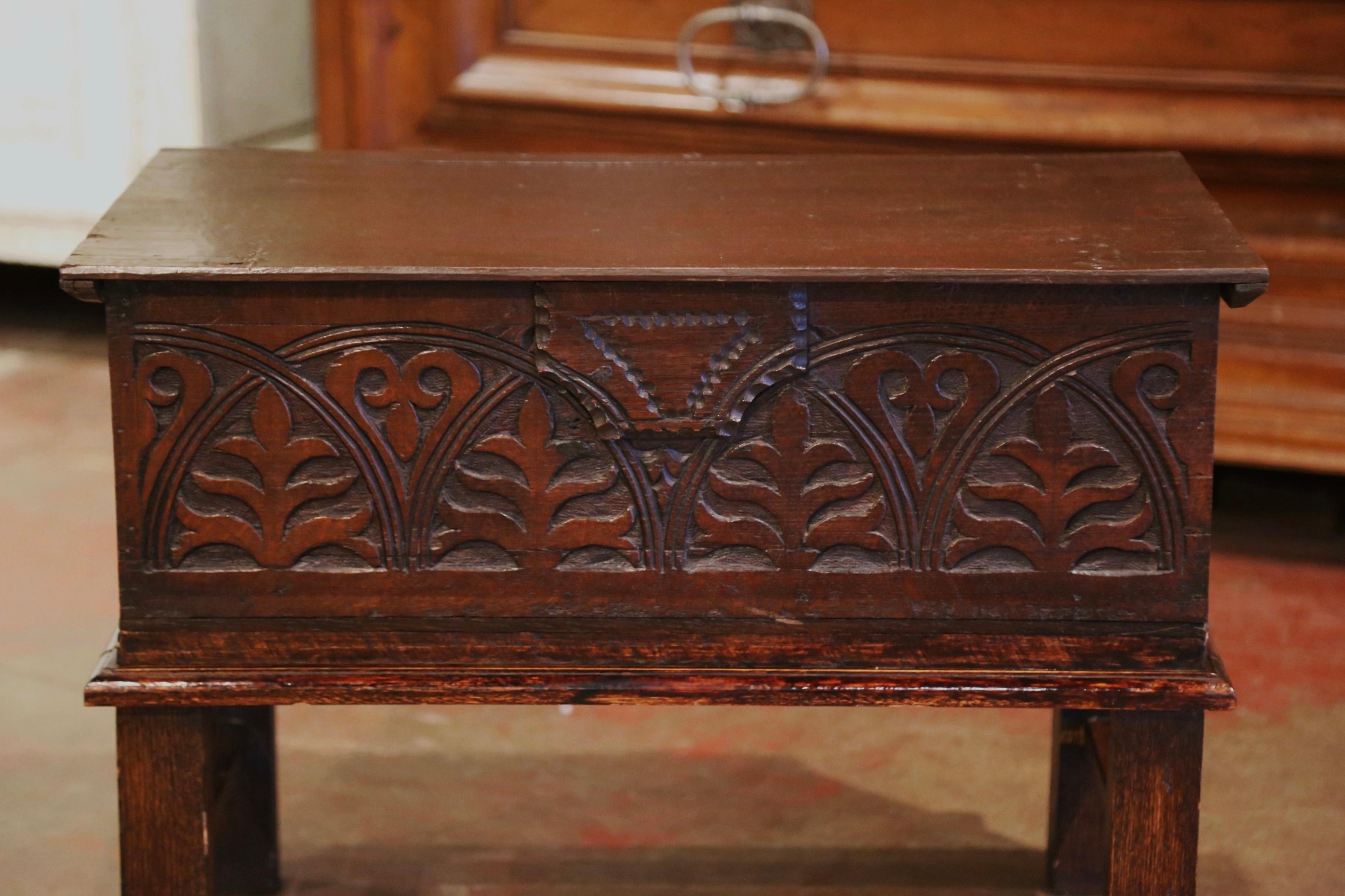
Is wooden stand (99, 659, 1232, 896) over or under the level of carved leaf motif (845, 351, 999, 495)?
under

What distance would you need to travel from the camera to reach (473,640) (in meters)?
1.40

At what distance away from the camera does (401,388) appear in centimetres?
135

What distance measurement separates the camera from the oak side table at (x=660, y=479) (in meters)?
1.33

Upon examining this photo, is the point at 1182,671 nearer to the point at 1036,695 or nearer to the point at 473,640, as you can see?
the point at 1036,695

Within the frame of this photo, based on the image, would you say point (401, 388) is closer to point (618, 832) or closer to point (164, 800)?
point (164, 800)

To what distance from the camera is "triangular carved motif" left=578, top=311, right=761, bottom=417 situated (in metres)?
1.34

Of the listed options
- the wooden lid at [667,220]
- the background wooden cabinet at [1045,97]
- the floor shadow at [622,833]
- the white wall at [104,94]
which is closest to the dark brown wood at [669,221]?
the wooden lid at [667,220]

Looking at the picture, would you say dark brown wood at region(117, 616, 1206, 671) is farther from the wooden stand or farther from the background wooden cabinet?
the background wooden cabinet

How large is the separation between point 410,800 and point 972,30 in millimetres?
1488

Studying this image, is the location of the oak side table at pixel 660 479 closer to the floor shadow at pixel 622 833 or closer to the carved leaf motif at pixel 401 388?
the carved leaf motif at pixel 401 388

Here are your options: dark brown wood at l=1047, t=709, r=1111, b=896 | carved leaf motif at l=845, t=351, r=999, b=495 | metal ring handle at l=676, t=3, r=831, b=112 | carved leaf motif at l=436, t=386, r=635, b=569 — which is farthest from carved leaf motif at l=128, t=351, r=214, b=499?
metal ring handle at l=676, t=3, r=831, b=112

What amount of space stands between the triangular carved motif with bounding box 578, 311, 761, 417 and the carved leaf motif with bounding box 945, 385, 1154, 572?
23 centimetres

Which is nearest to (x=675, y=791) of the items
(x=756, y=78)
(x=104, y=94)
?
(x=756, y=78)

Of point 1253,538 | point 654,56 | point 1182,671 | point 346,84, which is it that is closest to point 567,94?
point 654,56
